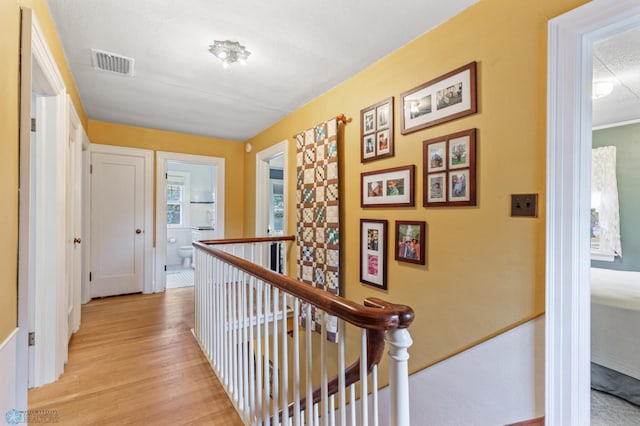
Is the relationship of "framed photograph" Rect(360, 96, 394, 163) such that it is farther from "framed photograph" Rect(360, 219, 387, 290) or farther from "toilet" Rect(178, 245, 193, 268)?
"toilet" Rect(178, 245, 193, 268)

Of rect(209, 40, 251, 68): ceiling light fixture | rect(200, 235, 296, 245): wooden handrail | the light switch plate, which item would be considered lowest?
rect(200, 235, 296, 245): wooden handrail

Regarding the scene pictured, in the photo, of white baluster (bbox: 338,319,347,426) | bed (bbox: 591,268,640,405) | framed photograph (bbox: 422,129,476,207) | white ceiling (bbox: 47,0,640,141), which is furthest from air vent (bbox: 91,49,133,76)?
bed (bbox: 591,268,640,405)

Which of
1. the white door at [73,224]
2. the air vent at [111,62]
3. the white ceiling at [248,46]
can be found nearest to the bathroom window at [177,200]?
the white ceiling at [248,46]

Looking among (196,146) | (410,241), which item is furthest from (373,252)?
(196,146)

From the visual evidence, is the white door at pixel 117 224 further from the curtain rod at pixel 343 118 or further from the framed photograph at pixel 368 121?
the framed photograph at pixel 368 121

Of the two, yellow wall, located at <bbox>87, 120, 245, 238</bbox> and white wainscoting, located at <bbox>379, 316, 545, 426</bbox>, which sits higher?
yellow wall, located at <bbox>87, 120, 245, 238</bbox>

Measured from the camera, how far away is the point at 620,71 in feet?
7.47

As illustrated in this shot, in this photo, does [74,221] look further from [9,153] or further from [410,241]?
[410,241]

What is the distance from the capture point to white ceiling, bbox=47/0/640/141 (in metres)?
1.77

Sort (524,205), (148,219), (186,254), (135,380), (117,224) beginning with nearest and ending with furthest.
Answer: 1. (524,205)
2. (135,380)
3. (117,224)
4. (148,219)
5. (186,254)

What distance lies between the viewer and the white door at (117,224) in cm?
386

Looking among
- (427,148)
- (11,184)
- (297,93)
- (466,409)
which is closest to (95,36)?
(11,184)

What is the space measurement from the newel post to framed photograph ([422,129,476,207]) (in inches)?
48.7

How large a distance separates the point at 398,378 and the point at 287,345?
889mm
